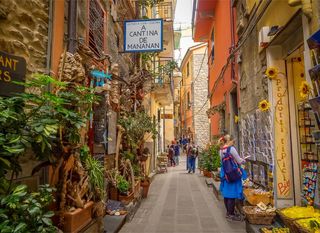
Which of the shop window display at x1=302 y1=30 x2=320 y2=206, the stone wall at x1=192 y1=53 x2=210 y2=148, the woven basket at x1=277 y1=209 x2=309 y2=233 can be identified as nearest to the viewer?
the shop window display at x1=302 y1=30 x2=320 y2=206

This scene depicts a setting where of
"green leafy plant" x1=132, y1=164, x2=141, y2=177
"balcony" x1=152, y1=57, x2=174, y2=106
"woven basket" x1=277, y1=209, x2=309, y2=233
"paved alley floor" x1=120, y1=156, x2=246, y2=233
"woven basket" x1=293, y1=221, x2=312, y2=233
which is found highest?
"balcony" x1=152, y1=57, x2=174, y2=106

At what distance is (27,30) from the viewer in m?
3.67

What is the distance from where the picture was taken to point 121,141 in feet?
27.9

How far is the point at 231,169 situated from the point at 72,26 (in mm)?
4047

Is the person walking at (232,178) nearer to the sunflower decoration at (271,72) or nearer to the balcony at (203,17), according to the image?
the sunflower decoration at (271,72)

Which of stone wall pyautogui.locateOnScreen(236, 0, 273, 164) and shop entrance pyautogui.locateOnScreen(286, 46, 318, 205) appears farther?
stone wall pyautogui.locateOnScreen(236, 0, 273, 164)

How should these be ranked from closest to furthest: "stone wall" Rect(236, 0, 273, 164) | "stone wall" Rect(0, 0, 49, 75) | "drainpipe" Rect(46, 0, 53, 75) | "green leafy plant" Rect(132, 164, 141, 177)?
"stone wall" Rect(0, 0, 49, 75) < "drainpipe" Rect(46, 0, 53, 75) < "stone wall" Rect(236, 0, 273, 164) < "green leafy plant" Rect(132, 164, 141, 177)

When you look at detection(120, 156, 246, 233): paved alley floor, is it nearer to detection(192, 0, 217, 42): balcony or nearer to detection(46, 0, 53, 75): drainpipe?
detection(46, 0, 53, 75): drainpipe

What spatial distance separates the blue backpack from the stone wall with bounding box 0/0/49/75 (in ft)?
13.2

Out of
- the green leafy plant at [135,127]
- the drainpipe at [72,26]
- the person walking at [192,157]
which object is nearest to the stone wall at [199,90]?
the person walking at [192,157]

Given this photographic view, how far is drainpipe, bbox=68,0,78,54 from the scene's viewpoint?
4.67 m

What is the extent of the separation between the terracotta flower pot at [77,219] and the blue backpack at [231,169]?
9.73 feet

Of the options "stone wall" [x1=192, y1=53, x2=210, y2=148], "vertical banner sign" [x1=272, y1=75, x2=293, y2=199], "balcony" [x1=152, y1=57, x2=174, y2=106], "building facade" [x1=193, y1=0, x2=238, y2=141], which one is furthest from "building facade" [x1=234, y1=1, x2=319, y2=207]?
"stone wall" [x1=192, y1=53, x2=210, y2=148]

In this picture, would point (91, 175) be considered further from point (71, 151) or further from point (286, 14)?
point (286, 14)
